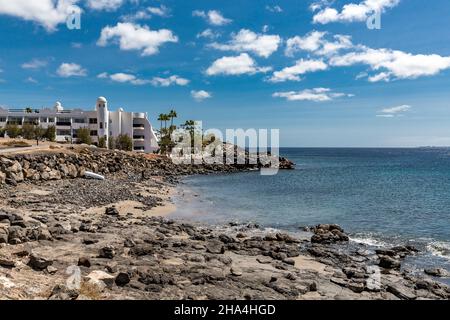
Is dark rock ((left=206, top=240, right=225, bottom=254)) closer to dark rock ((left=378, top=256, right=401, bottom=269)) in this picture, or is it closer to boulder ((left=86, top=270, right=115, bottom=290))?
boulder ((left=86, top=270, right=115, bottom=290))

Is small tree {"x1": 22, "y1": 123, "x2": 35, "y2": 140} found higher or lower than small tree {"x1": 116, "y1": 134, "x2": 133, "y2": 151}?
higher

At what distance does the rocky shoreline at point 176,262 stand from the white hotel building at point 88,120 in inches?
3002

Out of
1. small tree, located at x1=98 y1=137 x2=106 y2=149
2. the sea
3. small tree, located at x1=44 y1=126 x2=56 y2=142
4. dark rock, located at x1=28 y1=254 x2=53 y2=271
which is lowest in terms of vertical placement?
the sea

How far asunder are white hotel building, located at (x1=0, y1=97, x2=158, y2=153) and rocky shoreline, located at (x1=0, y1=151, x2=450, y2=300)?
7624 centimetres

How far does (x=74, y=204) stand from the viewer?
33.2m

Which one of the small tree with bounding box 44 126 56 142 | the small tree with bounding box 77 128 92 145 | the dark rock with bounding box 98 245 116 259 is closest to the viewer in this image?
the dark rock with bounding box 98 245 116 259

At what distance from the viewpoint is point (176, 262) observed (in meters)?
17.9

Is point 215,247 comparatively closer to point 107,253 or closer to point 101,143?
point 107,253

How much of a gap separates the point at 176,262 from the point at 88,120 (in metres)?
95.9

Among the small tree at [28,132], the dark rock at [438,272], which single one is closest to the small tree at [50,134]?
the small tree at [28,132]

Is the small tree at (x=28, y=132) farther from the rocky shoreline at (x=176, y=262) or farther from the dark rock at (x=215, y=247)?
the dark rock at (x=215, y=247)

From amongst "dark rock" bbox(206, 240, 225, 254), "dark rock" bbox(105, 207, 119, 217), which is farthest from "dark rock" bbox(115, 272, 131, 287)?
"dark rock" bbox(105, 207, 119, 217)

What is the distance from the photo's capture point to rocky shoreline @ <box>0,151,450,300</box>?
1389 cm
